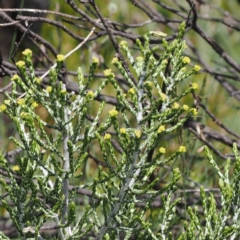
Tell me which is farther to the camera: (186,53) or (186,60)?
(186,53)

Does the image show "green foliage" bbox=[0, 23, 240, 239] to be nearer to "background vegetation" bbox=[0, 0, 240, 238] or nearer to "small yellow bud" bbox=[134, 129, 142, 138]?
"small yellow bud" bbox=[134, 129, 142, 138]

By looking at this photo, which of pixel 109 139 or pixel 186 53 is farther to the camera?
pixel 186 53

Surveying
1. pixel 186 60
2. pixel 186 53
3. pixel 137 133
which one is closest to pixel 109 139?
pixel 137 133

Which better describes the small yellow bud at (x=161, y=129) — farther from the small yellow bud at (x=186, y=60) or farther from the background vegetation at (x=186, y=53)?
the background vegetation at (x=186, y=53)

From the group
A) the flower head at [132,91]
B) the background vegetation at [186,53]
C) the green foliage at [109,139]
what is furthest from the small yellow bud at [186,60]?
the background vegetation at [186,53]

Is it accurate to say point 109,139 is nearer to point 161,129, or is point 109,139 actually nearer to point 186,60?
point 161,129

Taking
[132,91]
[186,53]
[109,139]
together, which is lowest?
[109,139]

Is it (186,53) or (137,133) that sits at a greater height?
(186,53)

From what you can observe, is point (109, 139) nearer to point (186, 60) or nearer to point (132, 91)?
point (132, 91)

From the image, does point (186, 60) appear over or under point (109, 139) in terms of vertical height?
over

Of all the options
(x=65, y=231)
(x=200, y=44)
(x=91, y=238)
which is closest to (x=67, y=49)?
(x=200, y=44)

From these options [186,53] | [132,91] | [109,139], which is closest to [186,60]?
[132,91]

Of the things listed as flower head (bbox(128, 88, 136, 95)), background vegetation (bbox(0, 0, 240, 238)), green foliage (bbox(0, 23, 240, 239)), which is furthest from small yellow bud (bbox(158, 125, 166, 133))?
background vegetation (bbox(0, 0, 240, 238))

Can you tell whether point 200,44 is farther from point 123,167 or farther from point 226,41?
point 123,167
